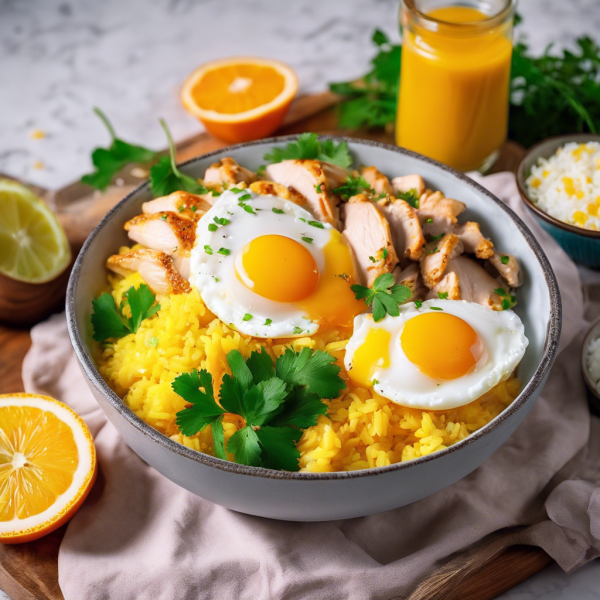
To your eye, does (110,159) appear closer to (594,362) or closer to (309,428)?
(309,428)

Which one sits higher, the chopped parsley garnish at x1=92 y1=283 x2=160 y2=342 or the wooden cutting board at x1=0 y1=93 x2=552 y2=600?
the chopped parsley garnish at x1=92 y1=283 x2=160 y2=342

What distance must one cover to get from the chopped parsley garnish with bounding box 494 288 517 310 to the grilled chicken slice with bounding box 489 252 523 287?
5 cm

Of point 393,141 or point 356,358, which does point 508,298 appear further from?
point 393,141

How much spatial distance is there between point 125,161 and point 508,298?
238cm

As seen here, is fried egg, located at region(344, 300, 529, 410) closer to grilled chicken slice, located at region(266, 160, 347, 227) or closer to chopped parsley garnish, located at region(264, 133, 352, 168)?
grilled chicken slice, located at region(266, 160, 347, 227)

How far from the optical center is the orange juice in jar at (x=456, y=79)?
3.97m

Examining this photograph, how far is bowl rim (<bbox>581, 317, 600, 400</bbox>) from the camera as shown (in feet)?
10.9

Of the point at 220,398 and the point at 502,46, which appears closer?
the point at 220,398

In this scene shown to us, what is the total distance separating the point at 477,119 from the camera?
420cm

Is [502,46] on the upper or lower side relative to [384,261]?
upper

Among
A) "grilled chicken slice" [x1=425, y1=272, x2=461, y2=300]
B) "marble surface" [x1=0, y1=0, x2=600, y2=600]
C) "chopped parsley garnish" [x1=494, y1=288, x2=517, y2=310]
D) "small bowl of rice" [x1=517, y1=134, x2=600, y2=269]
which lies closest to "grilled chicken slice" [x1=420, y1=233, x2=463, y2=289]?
"grilled chicken slice" [x1=425, y1=272, x2=461, y2=300]

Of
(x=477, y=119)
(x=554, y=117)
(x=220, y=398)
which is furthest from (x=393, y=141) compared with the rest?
(x=220, y=398)

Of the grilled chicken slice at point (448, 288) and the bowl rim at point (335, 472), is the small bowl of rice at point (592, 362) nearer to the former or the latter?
the bowl rim at point (335, 472)

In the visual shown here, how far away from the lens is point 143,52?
235 inches
